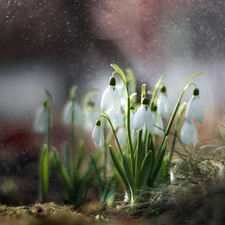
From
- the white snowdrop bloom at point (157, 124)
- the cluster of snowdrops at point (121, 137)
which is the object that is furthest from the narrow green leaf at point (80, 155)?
the white snowdrop bloom at point (157, 124)

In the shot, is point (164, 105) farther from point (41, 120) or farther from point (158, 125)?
point (41, 120)

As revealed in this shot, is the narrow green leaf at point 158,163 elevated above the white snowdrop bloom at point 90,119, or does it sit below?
below

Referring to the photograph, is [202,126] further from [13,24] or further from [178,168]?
[13,24]

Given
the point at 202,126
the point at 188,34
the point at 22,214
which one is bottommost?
the point at 22,214

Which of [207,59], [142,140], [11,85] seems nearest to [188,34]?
[207,59]

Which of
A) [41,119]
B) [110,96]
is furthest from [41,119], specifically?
[110,96]

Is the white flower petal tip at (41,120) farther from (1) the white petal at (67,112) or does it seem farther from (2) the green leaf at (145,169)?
(2) the green leaf at (145,169)
